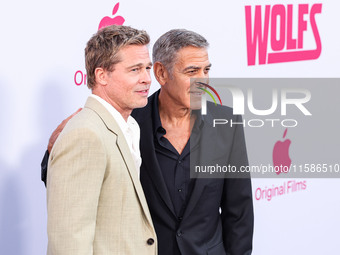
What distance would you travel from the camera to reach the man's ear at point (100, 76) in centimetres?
137

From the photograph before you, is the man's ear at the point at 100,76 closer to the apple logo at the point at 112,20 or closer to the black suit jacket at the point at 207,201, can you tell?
the black suit jacket at the point at 207,201

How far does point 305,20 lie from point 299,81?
0.31 m

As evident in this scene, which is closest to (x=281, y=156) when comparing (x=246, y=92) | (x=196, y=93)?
(x=246, y=92)

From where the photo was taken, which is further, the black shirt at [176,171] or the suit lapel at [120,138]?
the black shirt at [176,171]

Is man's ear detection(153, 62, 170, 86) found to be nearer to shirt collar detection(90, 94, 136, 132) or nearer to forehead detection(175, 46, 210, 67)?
forehead detection(175, 46, 210, 67)

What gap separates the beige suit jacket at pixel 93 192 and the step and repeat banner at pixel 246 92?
0.48 meters

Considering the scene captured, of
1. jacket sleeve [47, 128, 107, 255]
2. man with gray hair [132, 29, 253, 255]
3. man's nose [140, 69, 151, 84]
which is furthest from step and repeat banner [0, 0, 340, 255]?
jacket sleeve [47, 128, 107, 255]

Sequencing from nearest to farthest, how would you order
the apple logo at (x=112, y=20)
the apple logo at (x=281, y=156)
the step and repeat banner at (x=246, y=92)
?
the step and repeat banner at (x=246, y=92) < the apple logo at (x=112, y=20) < the apple logo at (x=281, y=156)

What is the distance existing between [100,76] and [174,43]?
1.16ft

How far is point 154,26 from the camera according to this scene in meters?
2.16

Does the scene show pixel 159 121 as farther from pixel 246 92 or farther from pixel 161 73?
pixel 246 92

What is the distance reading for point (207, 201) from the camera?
1596mm

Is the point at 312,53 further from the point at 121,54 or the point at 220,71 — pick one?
the point at 121,54

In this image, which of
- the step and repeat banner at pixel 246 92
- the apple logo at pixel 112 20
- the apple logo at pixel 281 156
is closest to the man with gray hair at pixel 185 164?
A: the step and repeat banner at pixel 246 92
